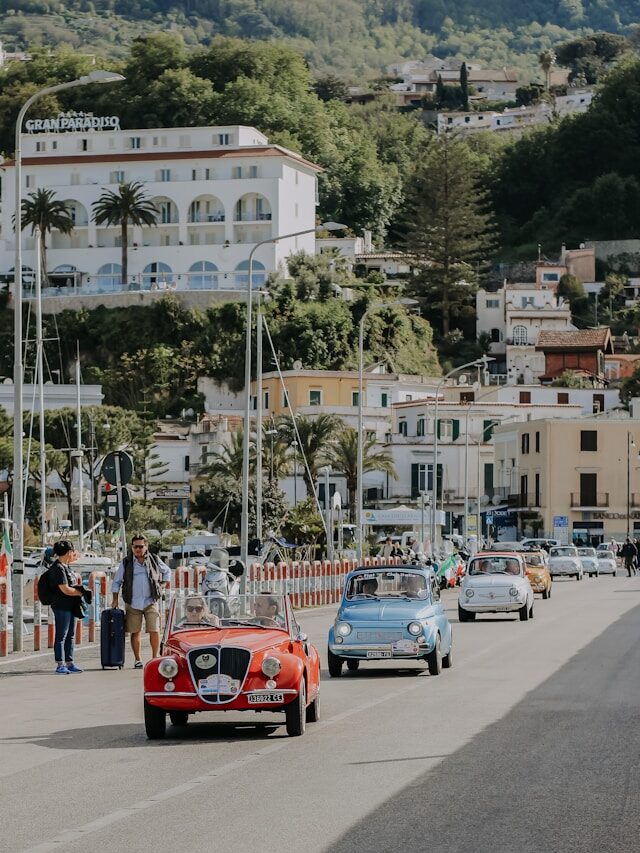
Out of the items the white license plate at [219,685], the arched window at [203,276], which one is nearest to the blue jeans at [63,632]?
the white license plate at [219,685]

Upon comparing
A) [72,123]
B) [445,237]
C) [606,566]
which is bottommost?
[606,566]

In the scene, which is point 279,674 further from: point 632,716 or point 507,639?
point 507,639

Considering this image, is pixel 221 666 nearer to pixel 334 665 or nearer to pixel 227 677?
pixel 227 677

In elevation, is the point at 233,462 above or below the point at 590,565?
above

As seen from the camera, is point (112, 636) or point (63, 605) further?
point (112, 636)

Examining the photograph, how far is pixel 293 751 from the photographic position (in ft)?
50.7

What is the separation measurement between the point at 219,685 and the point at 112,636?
8523mm

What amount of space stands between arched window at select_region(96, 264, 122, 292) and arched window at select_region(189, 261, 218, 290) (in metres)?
5.20

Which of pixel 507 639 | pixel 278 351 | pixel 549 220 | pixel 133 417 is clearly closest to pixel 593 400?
pixel 278 351

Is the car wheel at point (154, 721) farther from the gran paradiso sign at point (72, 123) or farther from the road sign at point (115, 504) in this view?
the gran paradiso sign at point (72, 123)

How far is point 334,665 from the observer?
2394 centimetres

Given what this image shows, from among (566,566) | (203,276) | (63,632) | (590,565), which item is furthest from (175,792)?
(203,276)

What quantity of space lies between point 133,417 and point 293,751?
9309cm

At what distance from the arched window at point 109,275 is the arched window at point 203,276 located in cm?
520
